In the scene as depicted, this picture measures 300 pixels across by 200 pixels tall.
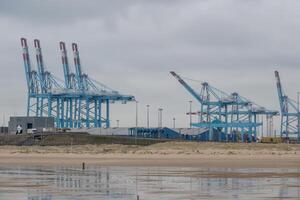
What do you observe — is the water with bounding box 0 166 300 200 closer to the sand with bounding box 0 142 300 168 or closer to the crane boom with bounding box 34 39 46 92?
the sand with bounding box 0 142 300 168

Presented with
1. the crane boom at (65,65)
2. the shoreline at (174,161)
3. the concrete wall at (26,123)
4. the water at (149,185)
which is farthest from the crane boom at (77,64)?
the water at (149,185)

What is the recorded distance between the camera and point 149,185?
38219 millimetres

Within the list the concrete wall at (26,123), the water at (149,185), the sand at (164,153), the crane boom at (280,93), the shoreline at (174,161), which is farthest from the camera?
the crane boom at (280,93)

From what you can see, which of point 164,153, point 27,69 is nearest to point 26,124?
point 27,69

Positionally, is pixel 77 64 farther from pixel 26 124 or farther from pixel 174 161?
pixel 174 161

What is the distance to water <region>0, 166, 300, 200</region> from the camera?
107 ft

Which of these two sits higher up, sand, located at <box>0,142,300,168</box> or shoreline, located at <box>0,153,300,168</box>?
sand, located at <box>0,142,300,168</box>

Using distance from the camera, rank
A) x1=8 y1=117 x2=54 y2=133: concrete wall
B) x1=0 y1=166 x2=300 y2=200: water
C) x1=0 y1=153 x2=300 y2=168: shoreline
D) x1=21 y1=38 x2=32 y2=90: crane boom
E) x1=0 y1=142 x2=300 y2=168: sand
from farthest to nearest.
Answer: x1=21 y1=38 x2=32 y2=90: crane boom → x1=8 y1=117 x2=54 y2=133: concrete wall → x1=0 y1=142 x2=300 y2=168: sand → x1=0 y1=153 x2=300 y2=168: shoreline → x1=0 y1=166 x2=300 y2=200: water

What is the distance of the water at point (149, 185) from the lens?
32500 millimetres

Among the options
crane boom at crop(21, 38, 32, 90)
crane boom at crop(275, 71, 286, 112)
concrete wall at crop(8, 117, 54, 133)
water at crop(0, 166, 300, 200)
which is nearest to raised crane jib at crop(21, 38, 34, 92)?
crane boom at crop(21, 38, 32, 90)

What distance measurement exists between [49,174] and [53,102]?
135 meters

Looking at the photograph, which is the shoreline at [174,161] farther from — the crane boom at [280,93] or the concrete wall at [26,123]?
the crane boom at [280,93]

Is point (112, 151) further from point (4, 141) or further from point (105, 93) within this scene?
point (105, 93)

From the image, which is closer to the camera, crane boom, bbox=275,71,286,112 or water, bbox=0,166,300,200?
water, bbox=0,166,300,200
